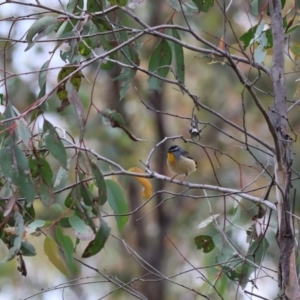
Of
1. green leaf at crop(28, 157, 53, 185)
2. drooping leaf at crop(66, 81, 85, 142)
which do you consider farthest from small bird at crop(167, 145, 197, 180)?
drooping leaf at crop(66, 81, 85, 142)

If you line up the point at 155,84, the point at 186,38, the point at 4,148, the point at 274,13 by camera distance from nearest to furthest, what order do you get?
the point at 4,148 < the point at 274,13 < the point at 155,84 < the point at 186,38

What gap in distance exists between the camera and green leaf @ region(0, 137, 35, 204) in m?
1.60

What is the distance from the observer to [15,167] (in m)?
1.61

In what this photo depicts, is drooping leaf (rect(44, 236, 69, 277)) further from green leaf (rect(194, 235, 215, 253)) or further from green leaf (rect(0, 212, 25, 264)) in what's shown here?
green leaf (rect(194, 235, 215, 253))

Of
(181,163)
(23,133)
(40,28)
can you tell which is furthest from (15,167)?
(181,163)

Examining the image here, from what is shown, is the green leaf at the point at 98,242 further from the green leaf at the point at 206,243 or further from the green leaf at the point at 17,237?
the green leaf at the point at 206,243

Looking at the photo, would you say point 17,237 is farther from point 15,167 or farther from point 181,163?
point 181,163

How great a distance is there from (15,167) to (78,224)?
34 cm

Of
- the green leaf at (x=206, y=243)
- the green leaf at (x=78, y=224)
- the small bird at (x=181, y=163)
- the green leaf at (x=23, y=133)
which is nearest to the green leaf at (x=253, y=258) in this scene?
the green leaf at (x=206, y=243)

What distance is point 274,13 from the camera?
1982 millimetres

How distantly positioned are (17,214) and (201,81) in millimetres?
5170

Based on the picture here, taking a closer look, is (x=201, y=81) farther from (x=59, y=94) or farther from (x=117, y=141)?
(x=59, y=94)

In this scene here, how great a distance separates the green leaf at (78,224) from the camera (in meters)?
1.85

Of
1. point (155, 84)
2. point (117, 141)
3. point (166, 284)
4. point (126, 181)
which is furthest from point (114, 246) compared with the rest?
point (155, 84)
